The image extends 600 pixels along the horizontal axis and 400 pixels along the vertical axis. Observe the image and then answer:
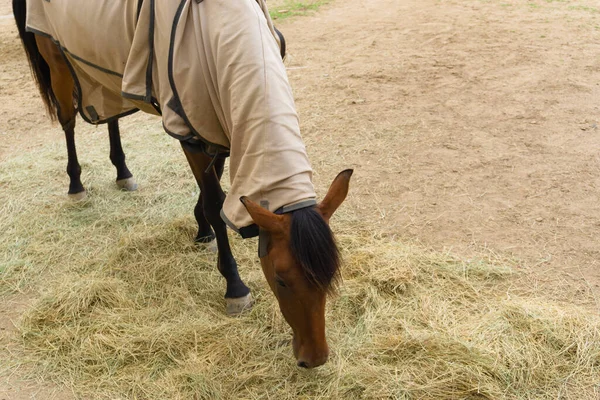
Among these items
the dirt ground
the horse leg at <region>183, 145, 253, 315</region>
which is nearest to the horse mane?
the horse leg at <region>183, 145, 253, 315</region>

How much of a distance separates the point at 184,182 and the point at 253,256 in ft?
4.24

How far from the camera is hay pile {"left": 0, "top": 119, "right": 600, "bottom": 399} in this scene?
250 centimetres

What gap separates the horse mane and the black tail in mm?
2871

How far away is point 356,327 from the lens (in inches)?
112

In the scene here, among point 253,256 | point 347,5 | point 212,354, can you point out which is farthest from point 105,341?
point 347,5

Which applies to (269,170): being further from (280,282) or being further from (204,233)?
(204,233)

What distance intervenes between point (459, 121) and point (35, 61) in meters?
3.49

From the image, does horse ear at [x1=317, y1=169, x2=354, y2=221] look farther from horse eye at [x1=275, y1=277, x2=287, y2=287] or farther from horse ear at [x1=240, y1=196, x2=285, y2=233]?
horse eye at [x1=275, y1=277, x2=287, y2=287]

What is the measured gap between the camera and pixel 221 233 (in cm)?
303

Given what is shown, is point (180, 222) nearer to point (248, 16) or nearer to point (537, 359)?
point (248, 16)

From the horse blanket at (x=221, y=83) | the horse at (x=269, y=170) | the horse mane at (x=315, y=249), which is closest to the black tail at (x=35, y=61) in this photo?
the horse blanket at (x=221, y=83)

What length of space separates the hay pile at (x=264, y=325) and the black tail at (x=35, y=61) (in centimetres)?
93

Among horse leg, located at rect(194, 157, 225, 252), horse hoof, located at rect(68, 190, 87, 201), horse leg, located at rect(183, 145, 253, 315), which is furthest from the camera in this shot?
horse hoof, located at rect(68, 190, 87, 201)

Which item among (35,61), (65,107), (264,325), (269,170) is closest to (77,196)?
Result: (65,107)
